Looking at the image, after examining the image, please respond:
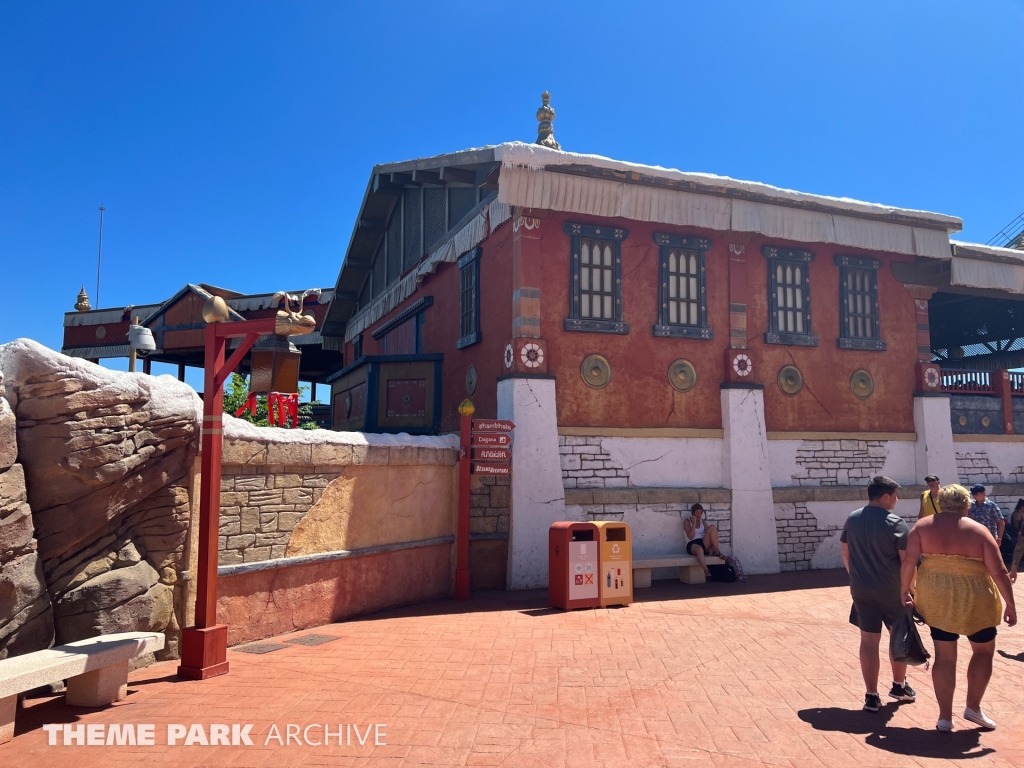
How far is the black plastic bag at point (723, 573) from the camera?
452 inches

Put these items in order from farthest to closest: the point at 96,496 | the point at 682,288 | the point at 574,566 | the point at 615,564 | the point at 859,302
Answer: the point at 859,302 < the point at 682,288 < the point at 615,564 < the point at 574,566 < the point at 96,496

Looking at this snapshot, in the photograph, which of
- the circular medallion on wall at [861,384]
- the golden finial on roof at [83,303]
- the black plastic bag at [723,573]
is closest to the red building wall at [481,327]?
the black plastic bag at [723,573]

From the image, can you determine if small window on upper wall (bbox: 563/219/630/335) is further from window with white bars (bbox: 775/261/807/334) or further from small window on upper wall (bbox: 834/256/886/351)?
small window on upper wall (bbox: 834/256/886/351)

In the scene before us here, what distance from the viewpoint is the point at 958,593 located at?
481 centimetres

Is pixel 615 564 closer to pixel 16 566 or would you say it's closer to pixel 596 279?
pixel 596 279

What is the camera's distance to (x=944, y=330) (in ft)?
67.2

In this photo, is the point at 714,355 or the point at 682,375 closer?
the point at 682,375

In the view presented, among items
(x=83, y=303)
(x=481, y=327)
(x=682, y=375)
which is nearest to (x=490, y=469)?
(x=481, y=327)

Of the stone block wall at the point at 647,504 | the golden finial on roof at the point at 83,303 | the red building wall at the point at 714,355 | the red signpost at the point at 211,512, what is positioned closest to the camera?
the red signpost at the point at 211,512

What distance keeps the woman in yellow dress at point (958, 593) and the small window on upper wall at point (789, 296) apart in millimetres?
8344

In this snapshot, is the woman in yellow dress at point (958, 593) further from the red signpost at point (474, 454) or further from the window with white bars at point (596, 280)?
the window with white bars at point (596, 280)

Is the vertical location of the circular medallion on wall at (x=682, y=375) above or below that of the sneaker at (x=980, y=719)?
above

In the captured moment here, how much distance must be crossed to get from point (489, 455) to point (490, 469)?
192 millimetres

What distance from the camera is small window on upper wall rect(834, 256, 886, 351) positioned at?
44.9 ft
